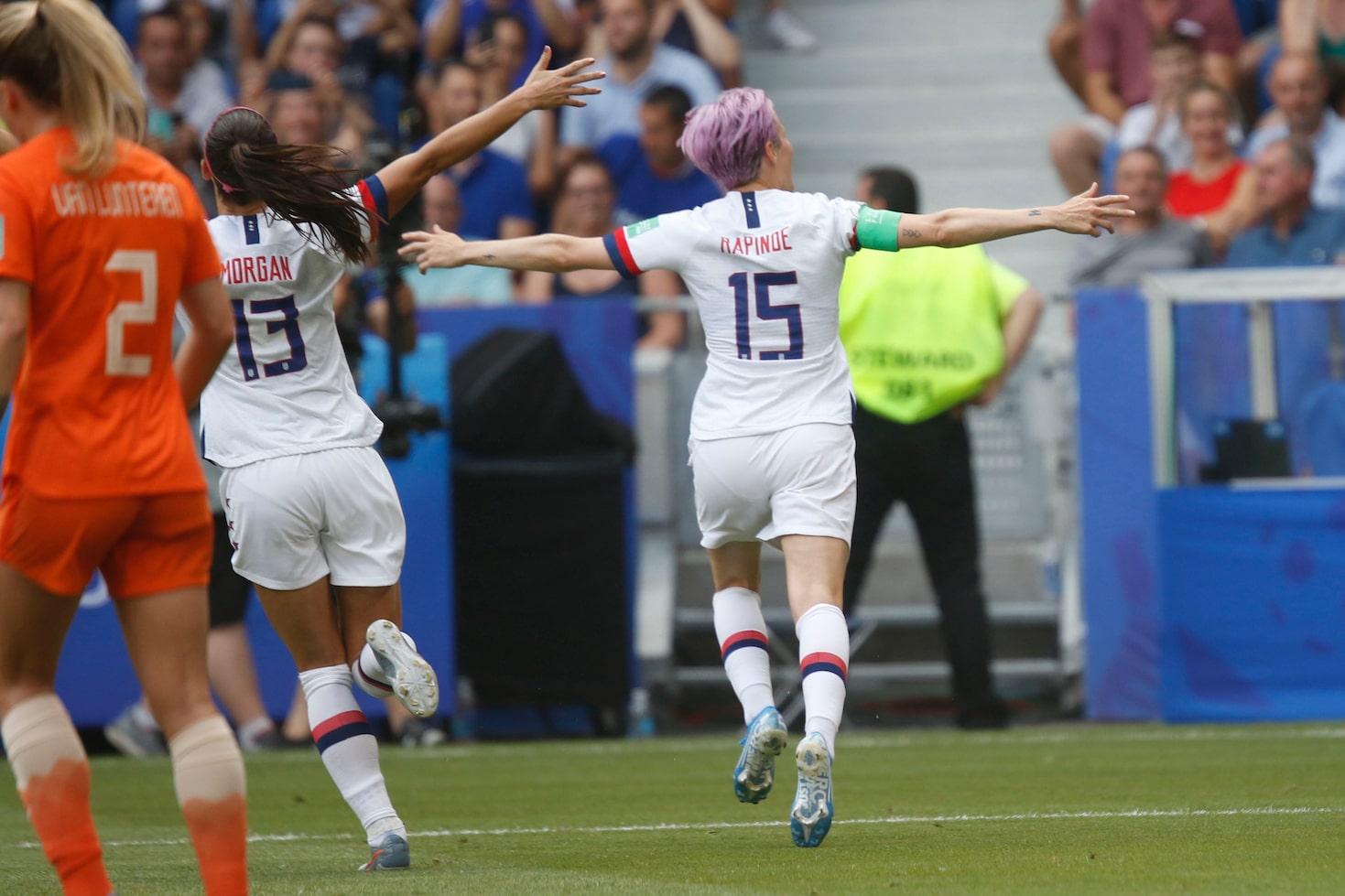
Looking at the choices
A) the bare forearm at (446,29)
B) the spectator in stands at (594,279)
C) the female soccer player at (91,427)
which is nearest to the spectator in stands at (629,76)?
the spectator in stands at (594,279)

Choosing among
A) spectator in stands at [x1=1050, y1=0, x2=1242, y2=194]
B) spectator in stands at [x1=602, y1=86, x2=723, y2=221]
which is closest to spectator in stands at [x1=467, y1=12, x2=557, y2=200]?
spectator in stands at [x1=602, y1=86, x2=723, y2=221]

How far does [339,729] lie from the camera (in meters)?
5.48

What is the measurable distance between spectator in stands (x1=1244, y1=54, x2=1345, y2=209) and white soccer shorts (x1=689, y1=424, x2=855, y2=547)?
651 centimetres

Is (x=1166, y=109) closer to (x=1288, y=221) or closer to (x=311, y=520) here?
(x=1288, y=221)

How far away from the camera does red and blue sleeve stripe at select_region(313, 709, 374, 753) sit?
216 inches

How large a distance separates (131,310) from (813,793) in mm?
2343

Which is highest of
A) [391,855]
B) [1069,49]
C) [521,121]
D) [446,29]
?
[446,29]

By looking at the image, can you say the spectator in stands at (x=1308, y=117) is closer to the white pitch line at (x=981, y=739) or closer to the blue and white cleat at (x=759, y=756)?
the white pitch line at (x=981, y=739)

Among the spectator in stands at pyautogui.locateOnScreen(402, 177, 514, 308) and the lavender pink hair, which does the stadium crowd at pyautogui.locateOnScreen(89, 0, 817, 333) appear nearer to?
the spectator in stands at pyautogui.locateOnScreen(402, 177, 514, 308)

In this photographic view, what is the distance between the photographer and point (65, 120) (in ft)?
12.6

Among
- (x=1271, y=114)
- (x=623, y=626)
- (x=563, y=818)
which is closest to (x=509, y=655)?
(x=623, y=626)

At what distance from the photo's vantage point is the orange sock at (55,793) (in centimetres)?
392

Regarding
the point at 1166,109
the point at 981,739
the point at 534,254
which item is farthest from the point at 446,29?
the point at 534,254

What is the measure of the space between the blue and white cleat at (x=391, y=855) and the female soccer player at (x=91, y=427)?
139 centimetres
